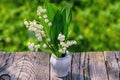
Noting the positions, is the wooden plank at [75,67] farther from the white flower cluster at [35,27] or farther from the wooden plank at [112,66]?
the white flower cluster at [35,27]

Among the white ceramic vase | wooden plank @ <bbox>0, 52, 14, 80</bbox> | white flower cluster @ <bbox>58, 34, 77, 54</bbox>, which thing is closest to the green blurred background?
wooden plank @ <bbox>0, 52, 14, 80</bbox>

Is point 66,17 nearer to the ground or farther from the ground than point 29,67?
farther from the ground

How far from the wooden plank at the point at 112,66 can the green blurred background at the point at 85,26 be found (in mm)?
1017

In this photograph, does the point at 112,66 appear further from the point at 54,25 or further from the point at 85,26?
the point at 85,26

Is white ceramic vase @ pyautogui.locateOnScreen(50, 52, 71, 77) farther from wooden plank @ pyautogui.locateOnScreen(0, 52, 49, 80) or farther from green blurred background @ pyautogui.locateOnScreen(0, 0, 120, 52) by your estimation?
green blurred background @ pyautogui.locateOnScreen(0, 0, 120, 52)

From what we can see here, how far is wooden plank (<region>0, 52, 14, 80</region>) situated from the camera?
221cm

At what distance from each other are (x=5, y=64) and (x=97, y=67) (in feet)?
1.92

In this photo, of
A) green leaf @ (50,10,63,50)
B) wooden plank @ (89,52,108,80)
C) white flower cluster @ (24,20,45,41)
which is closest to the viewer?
white flower cluster @ (24,20,45,41)

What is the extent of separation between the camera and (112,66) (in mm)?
2275

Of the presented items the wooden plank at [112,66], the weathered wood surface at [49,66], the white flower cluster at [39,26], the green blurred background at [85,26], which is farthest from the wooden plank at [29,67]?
the green blurred background at [85,26]

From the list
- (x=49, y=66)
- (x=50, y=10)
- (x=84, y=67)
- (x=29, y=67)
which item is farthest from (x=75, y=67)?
(x=50, y=10)

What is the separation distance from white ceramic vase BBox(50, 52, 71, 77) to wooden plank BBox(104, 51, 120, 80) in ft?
0.89

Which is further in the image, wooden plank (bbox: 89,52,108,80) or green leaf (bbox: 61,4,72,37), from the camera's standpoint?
wooden plank (bbox: 89,52,108,80)

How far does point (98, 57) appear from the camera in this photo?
7.72 ft
